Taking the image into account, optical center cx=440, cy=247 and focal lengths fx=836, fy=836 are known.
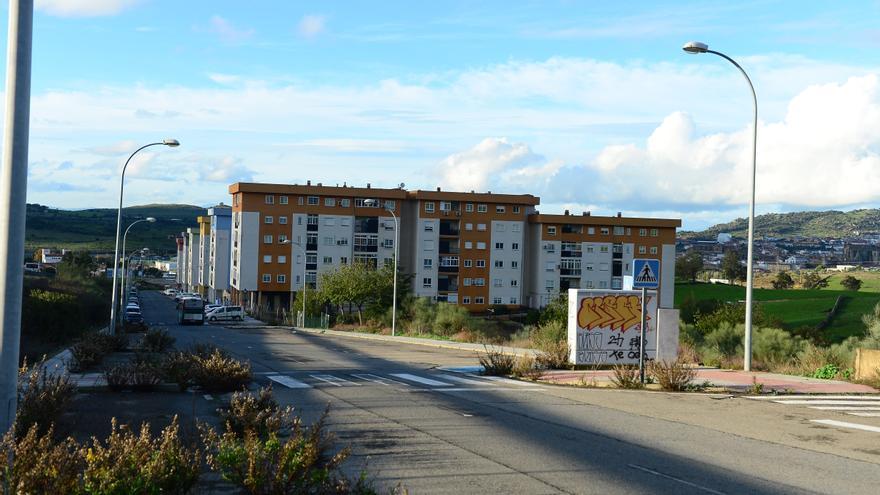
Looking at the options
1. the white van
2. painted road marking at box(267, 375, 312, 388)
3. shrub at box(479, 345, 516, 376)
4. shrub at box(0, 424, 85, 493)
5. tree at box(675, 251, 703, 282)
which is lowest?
the white van

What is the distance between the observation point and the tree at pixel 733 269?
427ft

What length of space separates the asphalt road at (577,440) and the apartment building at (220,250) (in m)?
90.4

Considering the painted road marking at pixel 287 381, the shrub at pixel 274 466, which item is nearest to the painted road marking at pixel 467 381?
the painted road marking at pixel 287 381

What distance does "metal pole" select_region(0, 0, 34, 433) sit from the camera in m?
5.64

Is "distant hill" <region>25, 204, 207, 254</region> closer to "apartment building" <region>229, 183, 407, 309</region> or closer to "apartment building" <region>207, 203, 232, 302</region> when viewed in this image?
"apartment building" <region>207, 203, 232, 302</region>

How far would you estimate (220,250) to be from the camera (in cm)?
10725

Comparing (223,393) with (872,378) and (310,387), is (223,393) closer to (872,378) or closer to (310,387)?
(310,387)

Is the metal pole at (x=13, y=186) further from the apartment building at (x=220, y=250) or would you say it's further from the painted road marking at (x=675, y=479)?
the apartment building at (x=220, y=250)

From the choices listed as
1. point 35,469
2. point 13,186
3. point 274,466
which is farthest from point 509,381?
point 13,186

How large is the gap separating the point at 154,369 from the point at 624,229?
3217 inches

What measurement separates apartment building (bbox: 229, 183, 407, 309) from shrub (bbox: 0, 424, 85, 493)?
3007 inches

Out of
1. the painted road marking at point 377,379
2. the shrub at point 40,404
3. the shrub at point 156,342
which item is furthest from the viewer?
the shrub at point 156,342

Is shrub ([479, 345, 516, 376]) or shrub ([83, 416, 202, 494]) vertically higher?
shrub ([83, 416, 202, 494])

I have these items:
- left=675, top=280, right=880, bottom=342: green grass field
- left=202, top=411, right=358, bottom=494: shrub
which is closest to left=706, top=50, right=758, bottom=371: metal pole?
left=202, top=411, right=358, bottom=494: shrub
